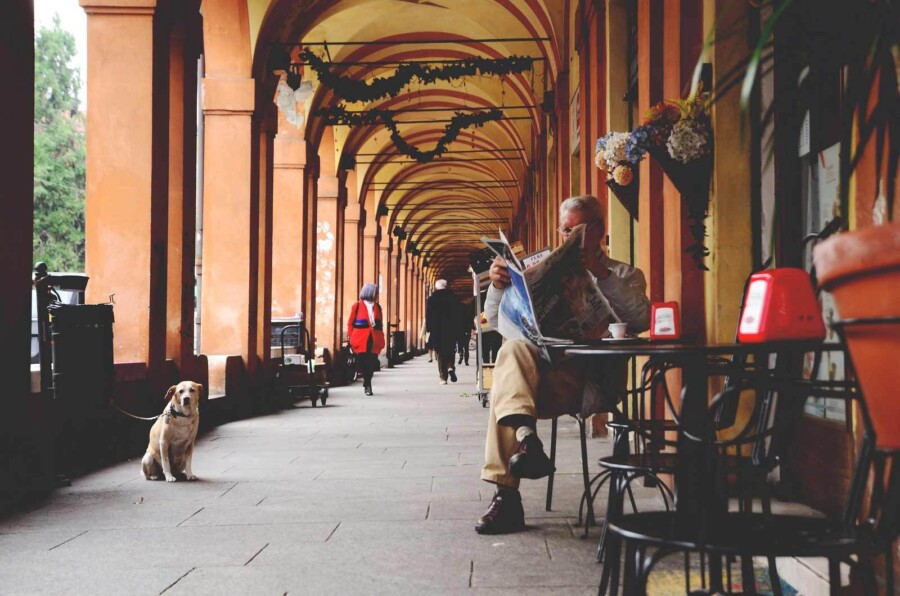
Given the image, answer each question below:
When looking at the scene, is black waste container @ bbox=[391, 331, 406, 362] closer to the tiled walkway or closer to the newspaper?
the tiled walkway

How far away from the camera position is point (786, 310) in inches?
85.0

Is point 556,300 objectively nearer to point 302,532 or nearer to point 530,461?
point 530,461

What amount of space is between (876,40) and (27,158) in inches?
191

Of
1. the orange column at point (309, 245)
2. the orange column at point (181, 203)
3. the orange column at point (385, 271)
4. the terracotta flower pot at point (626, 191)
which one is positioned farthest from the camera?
the orange column at point (385, 271)

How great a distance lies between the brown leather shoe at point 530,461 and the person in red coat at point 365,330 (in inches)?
386

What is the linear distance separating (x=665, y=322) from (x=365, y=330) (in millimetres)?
10356

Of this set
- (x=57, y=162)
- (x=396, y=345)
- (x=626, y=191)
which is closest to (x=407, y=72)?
(x=626, y=191)

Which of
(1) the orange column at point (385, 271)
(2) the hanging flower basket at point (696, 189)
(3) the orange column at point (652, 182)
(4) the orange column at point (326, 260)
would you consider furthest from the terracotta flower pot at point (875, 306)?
(1) the orange column at point (385, 271)

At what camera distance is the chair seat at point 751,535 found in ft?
4.95

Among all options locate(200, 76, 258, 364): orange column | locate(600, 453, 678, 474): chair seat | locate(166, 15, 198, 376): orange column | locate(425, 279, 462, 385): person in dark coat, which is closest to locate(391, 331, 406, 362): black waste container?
locate(425, 279, 462, 385): person in dark coat

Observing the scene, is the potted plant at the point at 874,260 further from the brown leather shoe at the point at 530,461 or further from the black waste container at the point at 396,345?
the black waste container at the point at 396,345

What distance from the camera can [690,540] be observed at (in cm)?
162

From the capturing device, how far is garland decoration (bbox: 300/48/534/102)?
1270 centimetres

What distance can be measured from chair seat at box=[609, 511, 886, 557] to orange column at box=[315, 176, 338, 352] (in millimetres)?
16809
